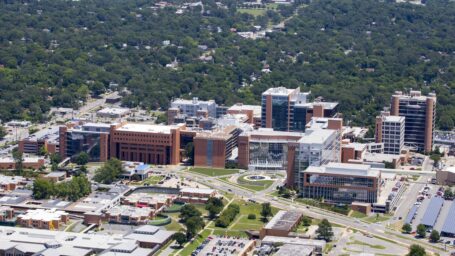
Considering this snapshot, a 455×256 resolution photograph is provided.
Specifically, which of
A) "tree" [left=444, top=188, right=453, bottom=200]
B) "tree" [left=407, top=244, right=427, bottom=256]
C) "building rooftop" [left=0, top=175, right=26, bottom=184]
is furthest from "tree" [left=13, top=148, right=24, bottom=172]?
"tree" [left=407, top=244, right=427, bottom=256]

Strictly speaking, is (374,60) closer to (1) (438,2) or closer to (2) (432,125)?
(2) (432,125)

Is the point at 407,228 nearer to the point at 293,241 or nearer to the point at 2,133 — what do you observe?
the point at 293,241

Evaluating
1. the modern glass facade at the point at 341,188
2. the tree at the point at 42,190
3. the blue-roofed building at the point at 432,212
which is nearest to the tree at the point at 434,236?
the blue-roofed building at the point at 432,212

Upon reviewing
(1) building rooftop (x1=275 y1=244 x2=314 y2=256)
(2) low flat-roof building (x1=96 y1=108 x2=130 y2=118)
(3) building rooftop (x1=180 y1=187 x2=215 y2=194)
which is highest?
(2) low flat-roof building (x1=96 y1=108 x2=130 y2=118)

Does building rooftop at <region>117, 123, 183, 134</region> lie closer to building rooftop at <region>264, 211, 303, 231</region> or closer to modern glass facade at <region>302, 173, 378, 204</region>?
modern glass facade at <region>302, 173, 378, 204</region>

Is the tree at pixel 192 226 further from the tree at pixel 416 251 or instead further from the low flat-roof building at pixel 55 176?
the low flat-roof building at pixel 55 176

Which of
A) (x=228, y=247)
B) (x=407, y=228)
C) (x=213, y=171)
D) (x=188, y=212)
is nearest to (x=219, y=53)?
(x=213, y=171)

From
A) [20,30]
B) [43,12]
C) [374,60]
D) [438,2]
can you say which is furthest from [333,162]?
[438,2]

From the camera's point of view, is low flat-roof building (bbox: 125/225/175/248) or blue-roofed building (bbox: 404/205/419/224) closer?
low flat-roof building (bbox: 125/225/175/248)
